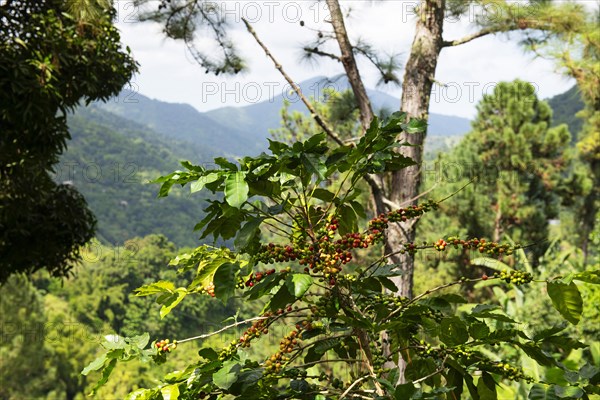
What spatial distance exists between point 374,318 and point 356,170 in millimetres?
381

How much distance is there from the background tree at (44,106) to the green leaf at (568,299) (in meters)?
4.31

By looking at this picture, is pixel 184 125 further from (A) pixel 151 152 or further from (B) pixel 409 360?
(B) pixel 409 360

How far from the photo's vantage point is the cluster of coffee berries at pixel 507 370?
1139 millimetres

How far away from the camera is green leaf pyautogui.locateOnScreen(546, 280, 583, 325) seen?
3.58ft

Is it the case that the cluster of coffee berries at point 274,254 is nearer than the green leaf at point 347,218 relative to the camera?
Yes

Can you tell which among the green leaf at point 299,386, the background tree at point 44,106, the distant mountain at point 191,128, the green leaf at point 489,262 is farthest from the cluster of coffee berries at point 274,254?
the distant mountain at point 191,128

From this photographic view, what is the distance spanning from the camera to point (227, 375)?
1048 millimetres

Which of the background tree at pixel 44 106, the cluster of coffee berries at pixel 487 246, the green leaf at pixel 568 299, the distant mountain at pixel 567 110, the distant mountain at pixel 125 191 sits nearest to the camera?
the green leaf at pixel 568 299

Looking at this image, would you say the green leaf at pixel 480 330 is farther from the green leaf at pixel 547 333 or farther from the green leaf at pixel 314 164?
the green leaf at pixel 314 164

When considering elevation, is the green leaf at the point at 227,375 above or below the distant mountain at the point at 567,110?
below

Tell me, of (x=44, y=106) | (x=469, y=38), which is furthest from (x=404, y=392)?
(x=44, y=106)

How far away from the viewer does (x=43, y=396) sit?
1806 cm

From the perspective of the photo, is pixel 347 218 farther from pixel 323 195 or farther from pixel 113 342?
pixel 113 342

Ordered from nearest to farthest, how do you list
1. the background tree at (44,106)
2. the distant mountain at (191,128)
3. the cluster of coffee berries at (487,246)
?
the cluster of coffee berries at (487,246) < the background tree at (44,106) < the distant mountain at (191,128)
